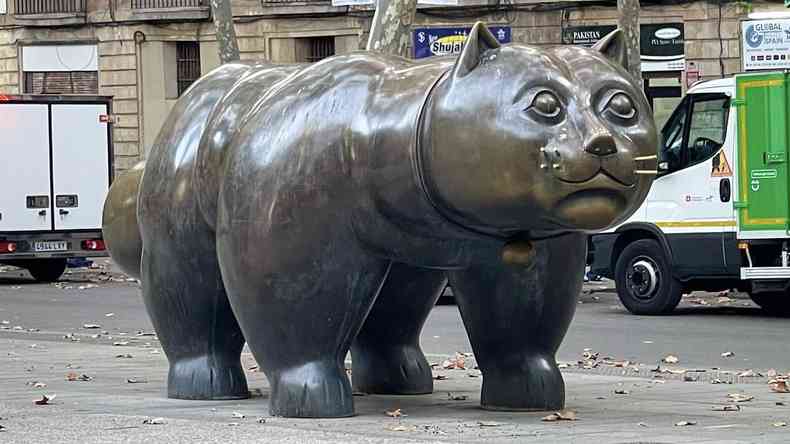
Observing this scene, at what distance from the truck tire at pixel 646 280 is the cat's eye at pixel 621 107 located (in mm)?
11045

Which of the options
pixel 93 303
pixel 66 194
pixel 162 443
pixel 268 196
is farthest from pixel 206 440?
pixel 66 194

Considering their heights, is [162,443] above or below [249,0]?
below

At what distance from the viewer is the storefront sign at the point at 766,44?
75.3ft

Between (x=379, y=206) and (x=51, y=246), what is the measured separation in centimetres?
1934

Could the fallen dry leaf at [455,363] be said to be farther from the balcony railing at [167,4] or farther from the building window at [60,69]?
the building window at [60,69]

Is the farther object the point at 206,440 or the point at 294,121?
the point at 294,121

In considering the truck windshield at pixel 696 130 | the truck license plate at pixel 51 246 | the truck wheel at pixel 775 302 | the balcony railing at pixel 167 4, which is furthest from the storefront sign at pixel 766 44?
the balcony railing at pixel 167 4

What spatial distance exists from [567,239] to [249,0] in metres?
34.3

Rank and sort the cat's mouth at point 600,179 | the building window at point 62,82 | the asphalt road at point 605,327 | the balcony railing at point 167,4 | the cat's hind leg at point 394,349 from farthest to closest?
the building window at point 62,82 < the balcony railing at point 167,4 < the asphalt road at point 605,327 < the cat's hind leg at point 394,349 < the cat's mouth at point 600,179

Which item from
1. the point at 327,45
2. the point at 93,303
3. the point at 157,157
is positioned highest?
the point at 327,45

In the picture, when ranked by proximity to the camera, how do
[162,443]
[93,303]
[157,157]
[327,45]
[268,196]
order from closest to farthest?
[162,443] → [268,196] → [157,157] → [93,303] → [327,45]

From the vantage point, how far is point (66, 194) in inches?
1157

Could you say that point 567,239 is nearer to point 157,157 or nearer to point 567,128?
point 567,128

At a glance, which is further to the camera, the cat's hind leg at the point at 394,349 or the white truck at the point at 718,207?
the white truck at the point at 718,207
